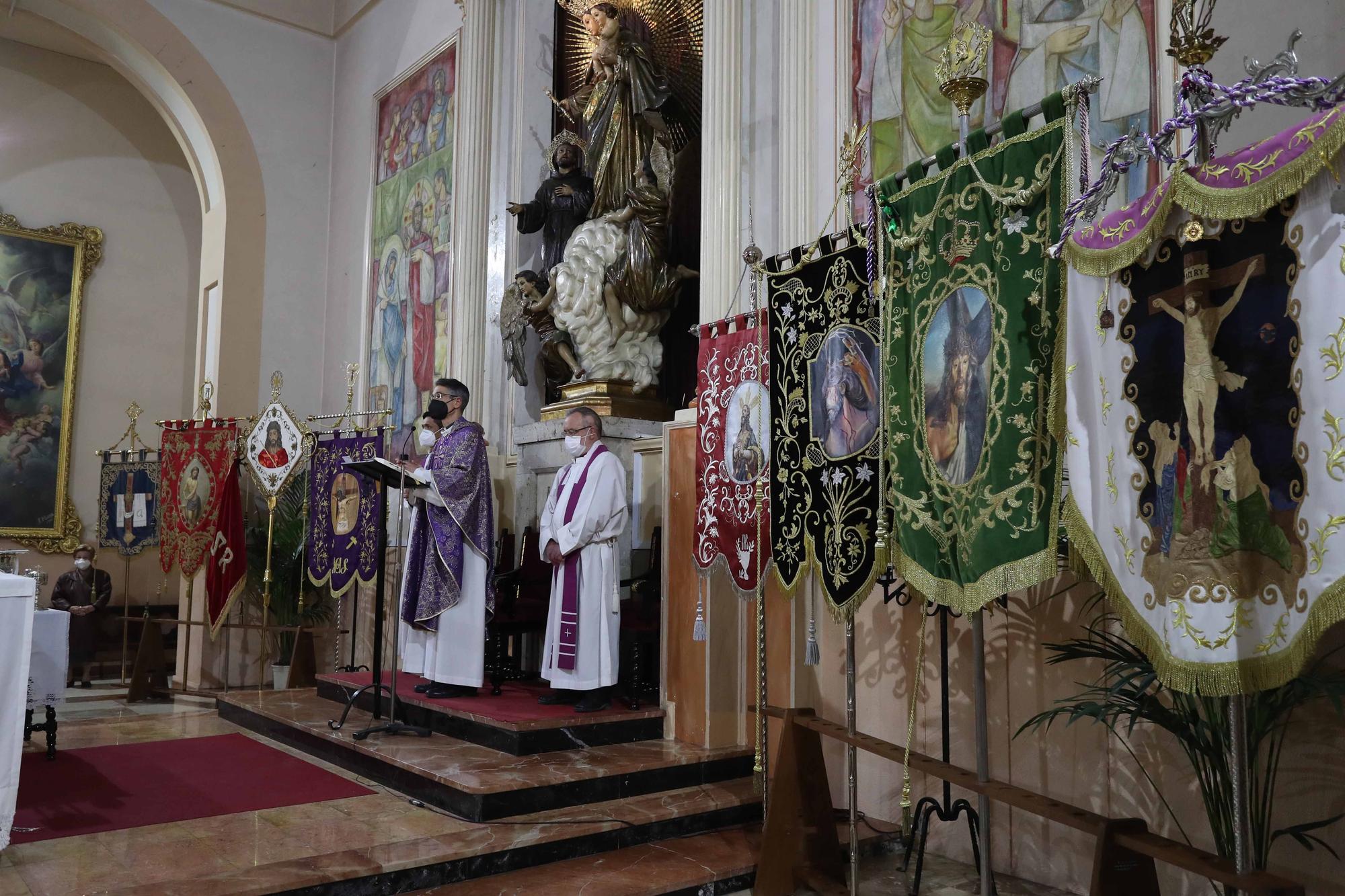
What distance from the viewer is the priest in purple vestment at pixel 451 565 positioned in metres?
6.46

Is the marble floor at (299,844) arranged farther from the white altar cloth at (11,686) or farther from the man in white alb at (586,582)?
the man in white alb at (586,582)

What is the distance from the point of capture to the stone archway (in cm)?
1061

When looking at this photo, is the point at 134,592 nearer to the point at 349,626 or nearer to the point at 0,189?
the point at 349,626

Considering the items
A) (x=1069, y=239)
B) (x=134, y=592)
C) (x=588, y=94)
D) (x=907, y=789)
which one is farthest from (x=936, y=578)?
(x=134, y=592)

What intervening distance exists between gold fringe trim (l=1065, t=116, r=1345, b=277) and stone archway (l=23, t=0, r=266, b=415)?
9.56 metres

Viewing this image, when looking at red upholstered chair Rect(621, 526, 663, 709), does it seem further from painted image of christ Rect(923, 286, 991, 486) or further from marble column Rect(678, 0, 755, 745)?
painted image of christ Rect(923, 286, 991, 486)

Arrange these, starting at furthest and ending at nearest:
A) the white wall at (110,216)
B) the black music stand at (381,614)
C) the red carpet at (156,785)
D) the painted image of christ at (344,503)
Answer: the white wall at (110,216) < the painted image of christ at (344,503) < the black music stand at (381,614) < the red carpet at (156,785)

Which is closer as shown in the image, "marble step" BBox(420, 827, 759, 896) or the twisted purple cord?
the twisted purple cord

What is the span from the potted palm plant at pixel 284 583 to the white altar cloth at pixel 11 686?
5.34 m

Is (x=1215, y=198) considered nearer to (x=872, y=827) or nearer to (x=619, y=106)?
(x=872, y=827)

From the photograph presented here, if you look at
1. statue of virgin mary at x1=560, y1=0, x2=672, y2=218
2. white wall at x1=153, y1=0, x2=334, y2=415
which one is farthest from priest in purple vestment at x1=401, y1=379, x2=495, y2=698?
white wall at x1=153, y1=0, x2=334, y2=415

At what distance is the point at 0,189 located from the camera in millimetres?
11742

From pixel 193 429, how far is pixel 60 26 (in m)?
5.02

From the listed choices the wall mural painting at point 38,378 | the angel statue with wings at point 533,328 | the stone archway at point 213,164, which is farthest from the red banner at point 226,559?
the wall mural painting at point 38,378
